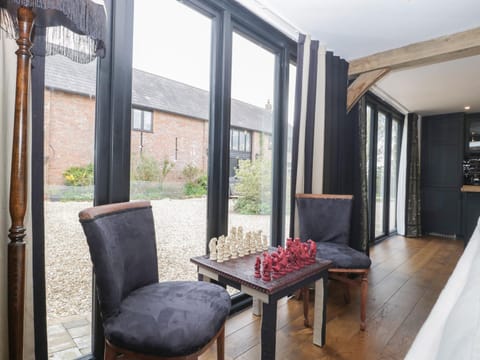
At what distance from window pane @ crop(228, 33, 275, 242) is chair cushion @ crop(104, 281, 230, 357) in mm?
1049

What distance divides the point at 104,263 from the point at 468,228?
5.44 m

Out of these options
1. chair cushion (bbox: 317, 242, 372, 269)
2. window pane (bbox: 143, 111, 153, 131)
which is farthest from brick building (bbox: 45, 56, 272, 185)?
chair cushion (bbox: 317, 242, 372, 269)

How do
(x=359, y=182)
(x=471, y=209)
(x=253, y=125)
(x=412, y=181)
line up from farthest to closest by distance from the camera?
(x=412, y=181), (x=471, y=209), (x=359, y=182), (x=253, y=125)

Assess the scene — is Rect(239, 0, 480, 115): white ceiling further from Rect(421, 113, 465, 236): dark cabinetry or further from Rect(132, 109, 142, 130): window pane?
Rect(421, 113, 465, 236): dark cabinetry

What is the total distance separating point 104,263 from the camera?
1.07m

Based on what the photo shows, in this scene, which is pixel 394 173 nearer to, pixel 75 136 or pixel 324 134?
pixel 324 134

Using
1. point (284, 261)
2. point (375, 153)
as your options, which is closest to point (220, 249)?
point (284, 261)

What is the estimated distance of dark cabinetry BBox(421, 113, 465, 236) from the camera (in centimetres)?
516

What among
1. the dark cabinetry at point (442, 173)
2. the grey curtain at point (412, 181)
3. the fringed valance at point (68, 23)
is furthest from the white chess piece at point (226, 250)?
the dark cabinetry at point (442, 173)

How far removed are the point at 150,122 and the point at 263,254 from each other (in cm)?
108

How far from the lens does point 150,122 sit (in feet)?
5.83

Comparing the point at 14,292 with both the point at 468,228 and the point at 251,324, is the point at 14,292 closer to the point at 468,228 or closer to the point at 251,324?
the point at 251,324

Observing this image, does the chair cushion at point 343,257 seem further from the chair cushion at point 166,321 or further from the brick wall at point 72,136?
the brick wall at point 72,136

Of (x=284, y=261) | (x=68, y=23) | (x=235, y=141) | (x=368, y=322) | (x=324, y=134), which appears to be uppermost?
(x=68, y=23)
